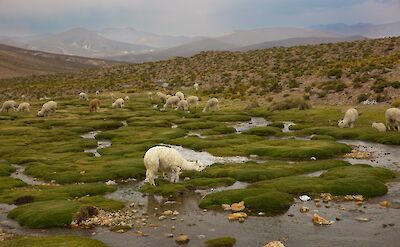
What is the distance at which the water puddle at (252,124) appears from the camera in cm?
4716

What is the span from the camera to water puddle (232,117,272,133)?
155ft

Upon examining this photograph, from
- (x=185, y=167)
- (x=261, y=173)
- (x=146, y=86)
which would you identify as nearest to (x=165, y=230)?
(x=185, y=167)

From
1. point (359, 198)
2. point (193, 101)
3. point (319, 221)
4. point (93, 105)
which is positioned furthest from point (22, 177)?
point (193, 101)

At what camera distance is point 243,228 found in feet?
60.9

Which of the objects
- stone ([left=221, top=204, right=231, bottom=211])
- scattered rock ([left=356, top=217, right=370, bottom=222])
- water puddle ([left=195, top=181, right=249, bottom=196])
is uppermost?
scattered rock ([left=356, top=217, right=370, bottom=222])

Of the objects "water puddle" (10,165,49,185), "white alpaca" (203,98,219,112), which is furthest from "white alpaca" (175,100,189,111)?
"water puddle" (10,165,49,185)

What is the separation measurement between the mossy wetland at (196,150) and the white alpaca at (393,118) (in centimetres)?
132

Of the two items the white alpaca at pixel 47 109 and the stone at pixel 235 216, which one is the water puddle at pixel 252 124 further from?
the stone at pixel 235 216

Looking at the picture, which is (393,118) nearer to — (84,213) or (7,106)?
(84,213)

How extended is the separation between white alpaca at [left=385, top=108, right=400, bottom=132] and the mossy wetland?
1320 millimetres

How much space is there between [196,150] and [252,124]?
47.1 feet

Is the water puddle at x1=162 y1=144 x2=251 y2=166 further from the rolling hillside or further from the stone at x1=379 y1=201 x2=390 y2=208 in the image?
the rolling hillside

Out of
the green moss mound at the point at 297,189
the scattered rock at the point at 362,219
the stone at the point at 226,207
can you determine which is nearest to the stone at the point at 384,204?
the green moss mound at the point at 297,189

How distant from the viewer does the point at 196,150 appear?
36.9 metres
